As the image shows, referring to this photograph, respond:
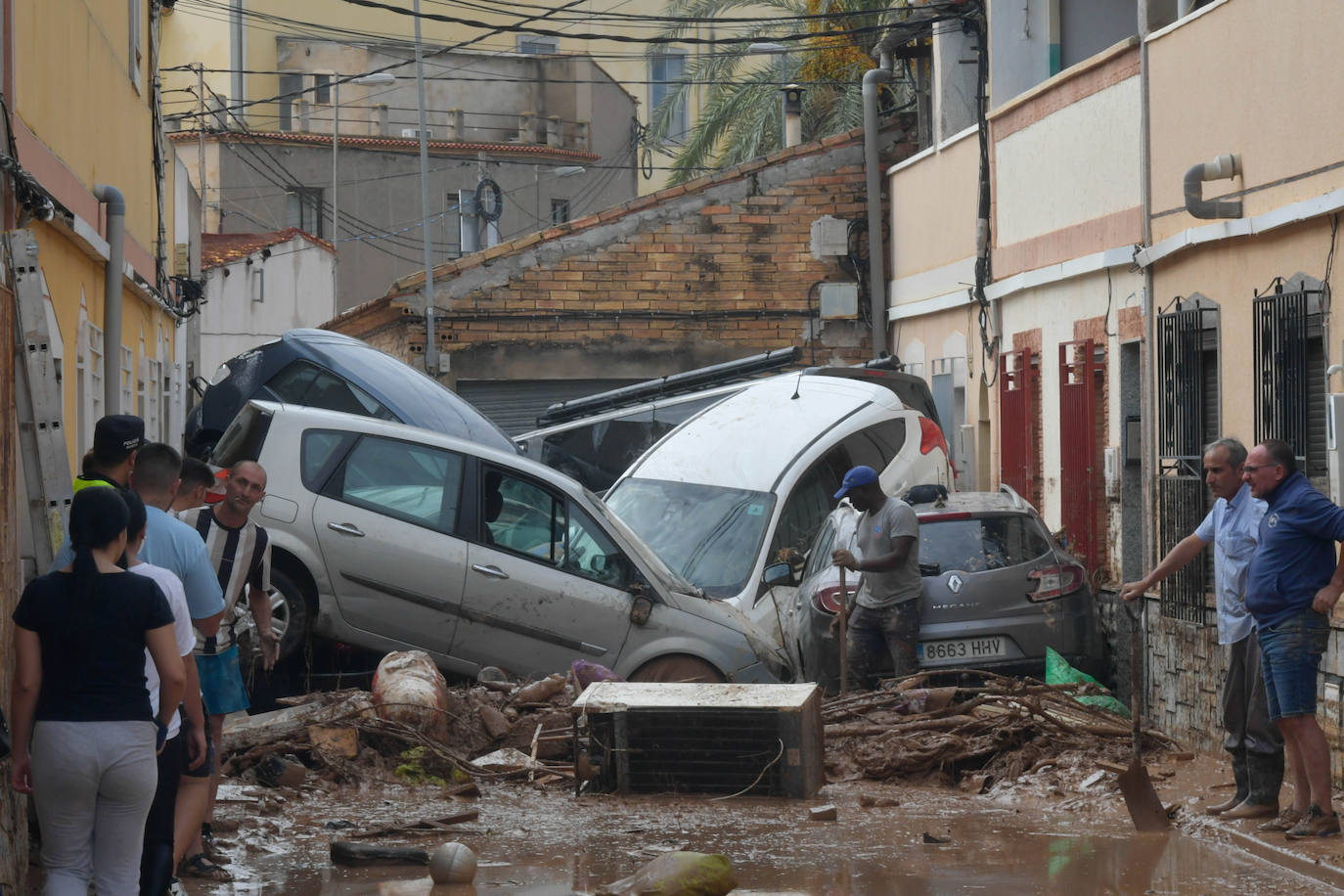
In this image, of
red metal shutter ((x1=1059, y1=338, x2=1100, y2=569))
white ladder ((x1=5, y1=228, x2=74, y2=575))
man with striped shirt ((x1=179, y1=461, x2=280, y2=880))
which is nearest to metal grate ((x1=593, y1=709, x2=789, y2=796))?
man with striped shirt ((x1=179, y1=461, x2=280, y2=880))

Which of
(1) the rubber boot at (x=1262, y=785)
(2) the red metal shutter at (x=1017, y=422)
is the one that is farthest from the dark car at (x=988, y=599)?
Answer: (2) the red metal shutter at (x=1017, y=422)

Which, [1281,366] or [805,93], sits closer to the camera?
[1281,366]

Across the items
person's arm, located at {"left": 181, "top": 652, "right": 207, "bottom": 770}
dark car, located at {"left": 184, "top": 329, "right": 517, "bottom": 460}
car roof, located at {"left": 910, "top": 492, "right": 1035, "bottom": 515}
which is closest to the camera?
person's arm, located at {"left": 181, "top": 652, "right": 207, "bottom": 770}

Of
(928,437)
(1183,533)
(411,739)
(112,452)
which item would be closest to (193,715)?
(112,452)

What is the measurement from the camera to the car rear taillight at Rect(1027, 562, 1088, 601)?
11.6m

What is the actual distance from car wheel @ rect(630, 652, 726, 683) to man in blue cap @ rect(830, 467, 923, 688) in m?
0.94

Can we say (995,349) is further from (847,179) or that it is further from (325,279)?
(325,279)

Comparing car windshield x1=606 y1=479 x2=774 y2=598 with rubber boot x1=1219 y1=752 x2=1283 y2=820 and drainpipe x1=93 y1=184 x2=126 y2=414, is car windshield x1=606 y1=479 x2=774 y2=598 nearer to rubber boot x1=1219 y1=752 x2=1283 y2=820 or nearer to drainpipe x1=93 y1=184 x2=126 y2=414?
drainpipe x1=93 y1=184 x2=126 y2=414

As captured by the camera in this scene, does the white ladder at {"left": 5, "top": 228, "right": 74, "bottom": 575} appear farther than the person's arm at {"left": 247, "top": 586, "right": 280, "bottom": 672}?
No

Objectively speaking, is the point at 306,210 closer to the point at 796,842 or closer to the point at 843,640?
the point at 843,640

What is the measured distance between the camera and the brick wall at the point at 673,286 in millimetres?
23062

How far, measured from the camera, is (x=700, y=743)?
9109 mm

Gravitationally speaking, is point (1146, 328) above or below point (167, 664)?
above

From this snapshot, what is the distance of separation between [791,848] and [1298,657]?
7.93 ft
